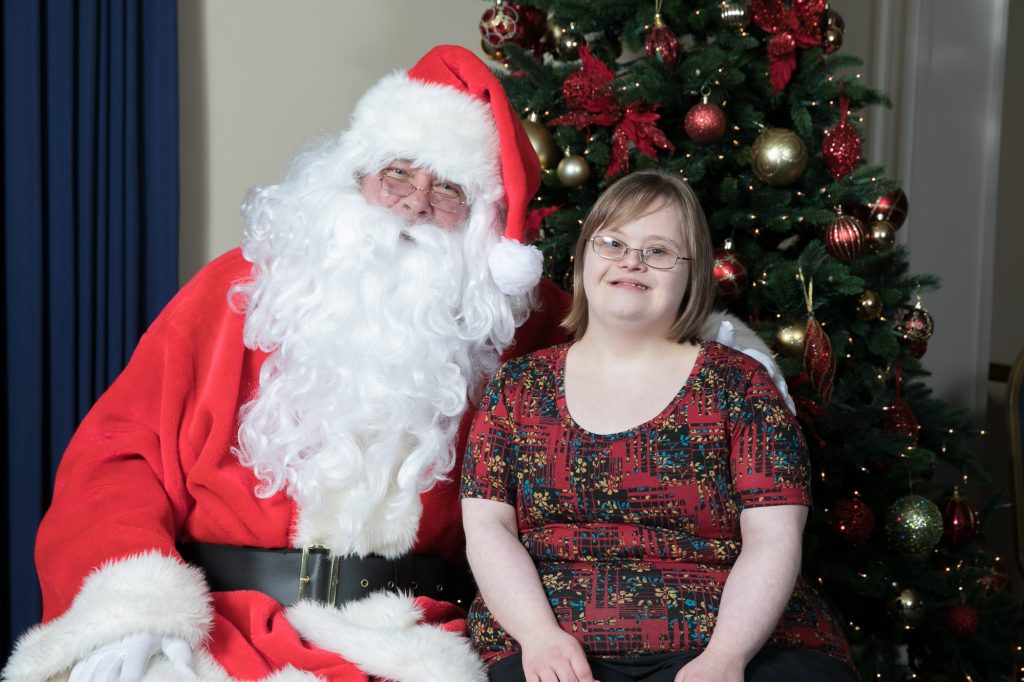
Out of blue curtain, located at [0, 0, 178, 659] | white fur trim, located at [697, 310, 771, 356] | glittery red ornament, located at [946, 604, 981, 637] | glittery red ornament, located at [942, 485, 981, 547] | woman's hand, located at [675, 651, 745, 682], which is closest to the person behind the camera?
woman's hand, located at [675, 651, 745, 682]

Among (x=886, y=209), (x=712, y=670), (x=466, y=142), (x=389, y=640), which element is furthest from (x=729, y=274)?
(x=389, y=640)

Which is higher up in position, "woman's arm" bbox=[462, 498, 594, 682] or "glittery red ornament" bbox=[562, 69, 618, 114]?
"glittery red ornament" bbox=[562, 69, 618, 114]

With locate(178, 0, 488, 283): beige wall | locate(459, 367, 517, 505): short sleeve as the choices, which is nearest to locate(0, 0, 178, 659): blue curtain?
locate(178, 0, 488, 283): beige wall

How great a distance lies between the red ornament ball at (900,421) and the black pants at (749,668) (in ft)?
3.69

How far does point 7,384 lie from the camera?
8.16 ft

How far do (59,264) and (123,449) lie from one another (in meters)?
0.86

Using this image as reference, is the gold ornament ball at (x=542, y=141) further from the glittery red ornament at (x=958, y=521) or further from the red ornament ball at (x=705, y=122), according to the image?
the glittery red ornament at (x=958, y=521)

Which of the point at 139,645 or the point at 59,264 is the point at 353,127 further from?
the point at 139,645

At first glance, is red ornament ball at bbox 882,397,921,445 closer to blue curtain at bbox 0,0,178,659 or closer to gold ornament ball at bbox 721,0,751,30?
gold ornament ball at bbox 721,0,751,30

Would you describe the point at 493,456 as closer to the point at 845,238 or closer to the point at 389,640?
the point at 389,640

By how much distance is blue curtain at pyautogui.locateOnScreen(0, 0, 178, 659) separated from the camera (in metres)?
2.47

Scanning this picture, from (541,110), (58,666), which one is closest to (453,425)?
(58,666)

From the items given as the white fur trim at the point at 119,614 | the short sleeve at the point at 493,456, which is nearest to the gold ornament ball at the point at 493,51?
the short sleeve at the point at 493,456

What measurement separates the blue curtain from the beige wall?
0.21 meters
